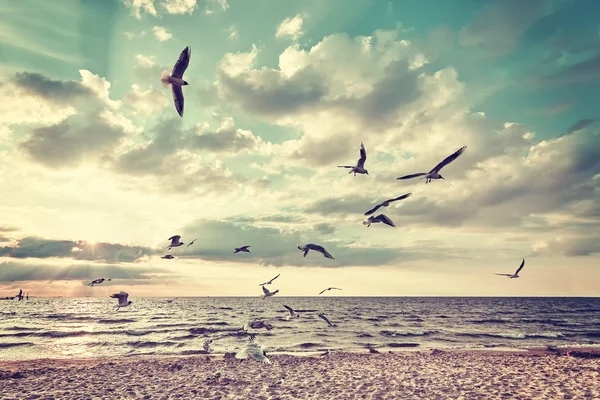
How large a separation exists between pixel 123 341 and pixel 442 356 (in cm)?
2733

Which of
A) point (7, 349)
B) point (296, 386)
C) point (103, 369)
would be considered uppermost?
point (296, 386)

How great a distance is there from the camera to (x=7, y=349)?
30000 millimetres

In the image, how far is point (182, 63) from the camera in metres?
6.45

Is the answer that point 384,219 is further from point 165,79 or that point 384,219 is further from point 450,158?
point 165,79

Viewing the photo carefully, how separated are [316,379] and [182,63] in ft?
46.9

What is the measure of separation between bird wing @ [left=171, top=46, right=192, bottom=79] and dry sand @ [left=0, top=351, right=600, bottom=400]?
454 inches

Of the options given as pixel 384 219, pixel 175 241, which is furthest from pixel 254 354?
pixel 384 219

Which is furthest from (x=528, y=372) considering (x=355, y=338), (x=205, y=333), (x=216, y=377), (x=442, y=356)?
(x=205, y=333)

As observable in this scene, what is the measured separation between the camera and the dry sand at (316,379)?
1352cm

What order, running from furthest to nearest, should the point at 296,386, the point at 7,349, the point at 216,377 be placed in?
the point at 7,349 < the point at 216,377 < the point at 296,386

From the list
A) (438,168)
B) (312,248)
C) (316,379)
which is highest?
(438,168)

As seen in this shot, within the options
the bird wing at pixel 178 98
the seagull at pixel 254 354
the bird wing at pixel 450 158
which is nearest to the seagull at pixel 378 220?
the bird wing at pixel 450 158

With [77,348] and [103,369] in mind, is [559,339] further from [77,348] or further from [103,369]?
[77,348]

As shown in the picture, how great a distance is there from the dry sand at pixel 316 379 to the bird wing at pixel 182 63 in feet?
37.9
